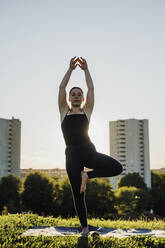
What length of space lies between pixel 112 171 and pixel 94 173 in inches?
12.9

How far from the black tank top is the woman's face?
26 cm

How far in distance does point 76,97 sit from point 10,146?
279 feet

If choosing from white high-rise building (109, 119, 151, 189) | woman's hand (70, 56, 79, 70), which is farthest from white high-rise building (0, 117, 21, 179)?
woman's hand (70, 56, 79, 70)

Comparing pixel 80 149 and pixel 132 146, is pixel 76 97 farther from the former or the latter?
pixel 132 146

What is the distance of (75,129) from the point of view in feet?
19.3

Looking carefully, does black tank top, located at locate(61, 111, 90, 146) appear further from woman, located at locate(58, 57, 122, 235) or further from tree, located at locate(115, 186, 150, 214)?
tree, located at locate(115, 186, 150, 214)

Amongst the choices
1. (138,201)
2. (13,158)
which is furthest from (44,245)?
(13,158)

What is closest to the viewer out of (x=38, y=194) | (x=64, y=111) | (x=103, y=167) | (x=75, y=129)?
(x=103, y=167)

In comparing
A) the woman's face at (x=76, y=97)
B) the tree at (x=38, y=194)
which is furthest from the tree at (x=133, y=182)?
the woman's face at (x=76, y=97)

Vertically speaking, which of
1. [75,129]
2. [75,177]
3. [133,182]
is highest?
[75,129]

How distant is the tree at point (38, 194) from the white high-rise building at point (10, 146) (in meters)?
46.5

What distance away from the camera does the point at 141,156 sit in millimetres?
89000

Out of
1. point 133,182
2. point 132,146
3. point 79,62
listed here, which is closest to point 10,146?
point 132,146

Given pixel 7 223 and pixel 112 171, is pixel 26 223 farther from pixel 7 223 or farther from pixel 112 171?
pixel 112 171
